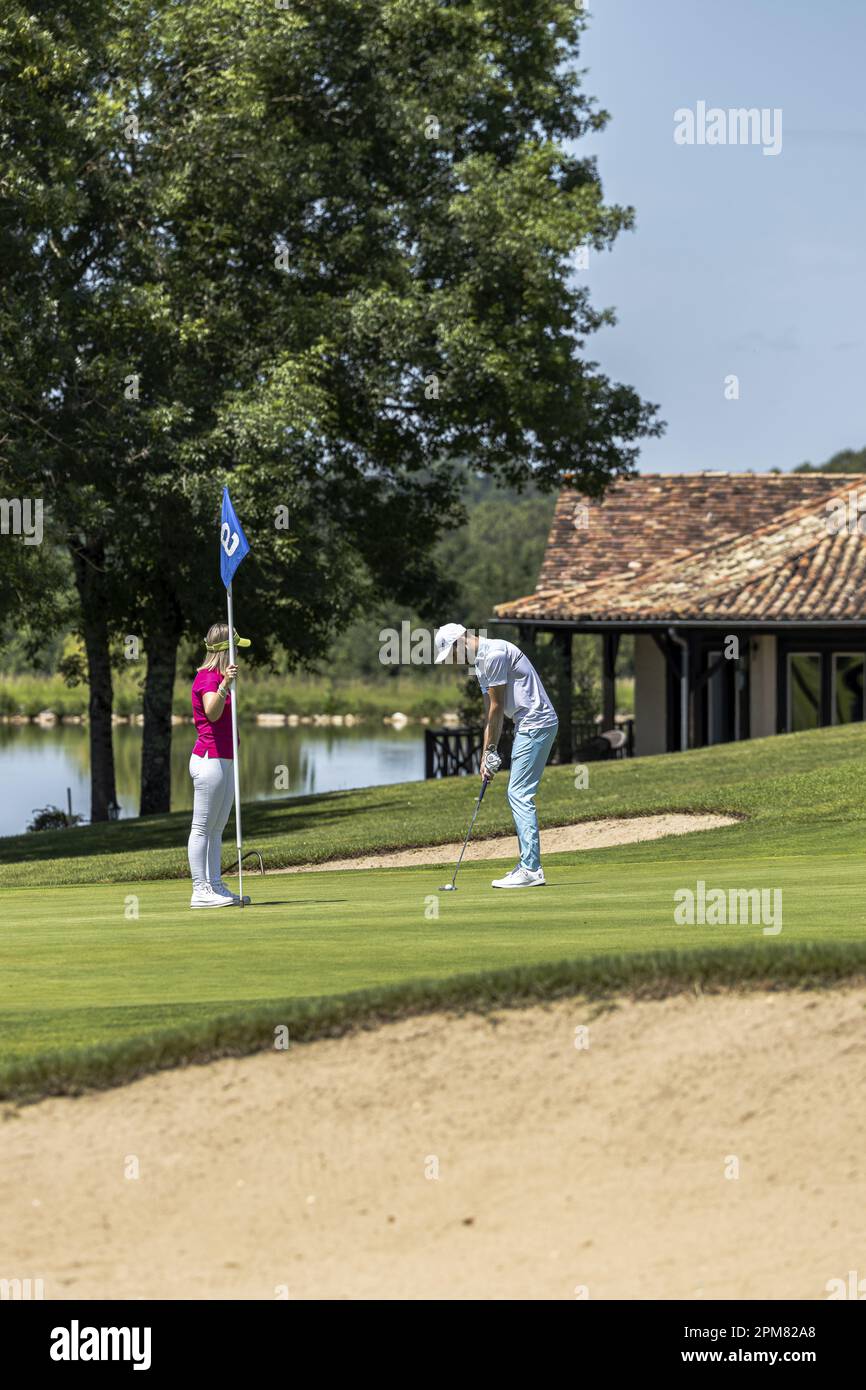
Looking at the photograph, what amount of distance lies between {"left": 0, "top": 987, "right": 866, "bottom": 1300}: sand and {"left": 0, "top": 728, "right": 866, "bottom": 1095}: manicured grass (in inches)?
8.1

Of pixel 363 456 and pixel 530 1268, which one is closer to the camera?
pixel 530 1268

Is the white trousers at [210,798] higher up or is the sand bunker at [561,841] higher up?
the white trousers at [210,798]

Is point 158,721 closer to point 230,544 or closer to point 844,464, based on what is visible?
point 230,544

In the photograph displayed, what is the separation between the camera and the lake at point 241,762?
4909cm

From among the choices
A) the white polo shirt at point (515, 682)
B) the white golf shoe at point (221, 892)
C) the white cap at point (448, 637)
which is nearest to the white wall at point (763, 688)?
the white polo shirt at point (515, 682)

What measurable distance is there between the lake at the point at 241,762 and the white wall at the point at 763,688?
995 cm

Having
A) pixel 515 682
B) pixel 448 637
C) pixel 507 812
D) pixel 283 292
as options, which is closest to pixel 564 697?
pixel 283 292

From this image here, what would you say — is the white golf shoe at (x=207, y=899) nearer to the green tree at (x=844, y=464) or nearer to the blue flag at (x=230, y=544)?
the blue flag at (x=230, y=544)

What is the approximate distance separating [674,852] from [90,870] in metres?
6.82

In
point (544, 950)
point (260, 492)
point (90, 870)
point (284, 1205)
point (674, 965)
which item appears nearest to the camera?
point (284, 1205)

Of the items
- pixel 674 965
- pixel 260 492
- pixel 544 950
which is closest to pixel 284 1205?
pixel 674 965
